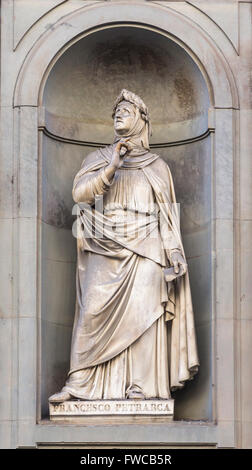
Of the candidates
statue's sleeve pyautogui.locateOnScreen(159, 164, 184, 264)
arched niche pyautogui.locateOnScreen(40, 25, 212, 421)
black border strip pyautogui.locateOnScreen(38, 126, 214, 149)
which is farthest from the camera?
black border strip pyautogui.locateOnScreen(38, 126, 214, 149)

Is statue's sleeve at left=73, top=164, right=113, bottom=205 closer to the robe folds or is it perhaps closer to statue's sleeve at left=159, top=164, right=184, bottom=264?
the robe folds

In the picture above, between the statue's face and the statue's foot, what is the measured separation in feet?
9.68

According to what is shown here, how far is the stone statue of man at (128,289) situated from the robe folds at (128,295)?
0.01 m

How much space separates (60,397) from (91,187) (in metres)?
2.26

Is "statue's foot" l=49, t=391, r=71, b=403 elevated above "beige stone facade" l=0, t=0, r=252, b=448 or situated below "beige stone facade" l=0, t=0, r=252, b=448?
below

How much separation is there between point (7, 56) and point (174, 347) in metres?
3.62

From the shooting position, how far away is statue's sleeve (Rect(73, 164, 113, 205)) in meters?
20.9

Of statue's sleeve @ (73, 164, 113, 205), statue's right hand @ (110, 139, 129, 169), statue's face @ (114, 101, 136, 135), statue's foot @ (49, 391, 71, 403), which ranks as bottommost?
statue's foot @ (49, 391, 71, 403)

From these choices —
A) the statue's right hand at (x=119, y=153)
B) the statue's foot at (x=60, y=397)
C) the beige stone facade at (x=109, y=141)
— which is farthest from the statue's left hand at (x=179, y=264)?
the statue's foot at (x=60, y=397)

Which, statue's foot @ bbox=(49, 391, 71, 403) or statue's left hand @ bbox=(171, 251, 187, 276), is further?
statue's left hand @ bbox=(171, 251, 187, 276)

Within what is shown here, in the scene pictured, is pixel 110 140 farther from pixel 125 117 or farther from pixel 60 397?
pixel 60 397

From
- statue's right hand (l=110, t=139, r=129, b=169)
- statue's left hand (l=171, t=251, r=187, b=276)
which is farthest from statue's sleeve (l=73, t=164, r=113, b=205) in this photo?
statue's left hand (l=171, t=251, r=187, b=276)
